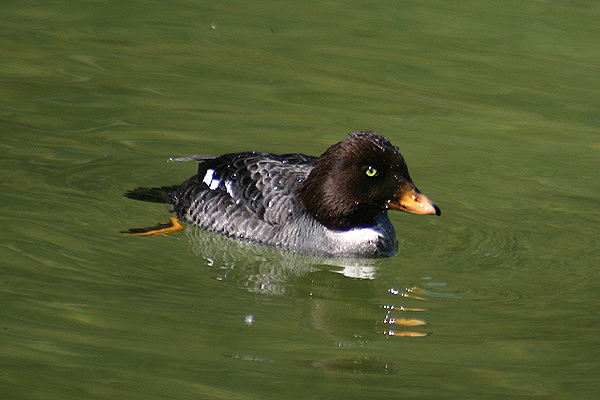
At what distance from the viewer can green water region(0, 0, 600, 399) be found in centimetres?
608

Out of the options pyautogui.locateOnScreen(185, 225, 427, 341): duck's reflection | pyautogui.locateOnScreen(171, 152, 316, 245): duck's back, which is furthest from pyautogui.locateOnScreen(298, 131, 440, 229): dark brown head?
pyautogui.locateOnScreen(185, 225, 427, 341): duck's reflection

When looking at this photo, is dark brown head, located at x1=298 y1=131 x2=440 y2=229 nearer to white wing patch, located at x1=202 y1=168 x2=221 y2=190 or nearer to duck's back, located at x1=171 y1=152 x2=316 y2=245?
duck's back, located at x1=171 y1=152 x2=316 y2=245

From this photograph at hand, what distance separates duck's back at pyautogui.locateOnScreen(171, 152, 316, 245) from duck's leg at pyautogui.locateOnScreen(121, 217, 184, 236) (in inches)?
6.9

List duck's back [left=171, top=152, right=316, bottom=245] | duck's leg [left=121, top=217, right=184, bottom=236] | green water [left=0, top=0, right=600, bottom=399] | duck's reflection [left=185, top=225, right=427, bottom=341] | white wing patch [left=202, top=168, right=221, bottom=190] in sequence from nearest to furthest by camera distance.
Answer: green water [left=0, top=0, right=600, bottom=399], duck's reflection [left=185, top=225, right=427, bottom=341], duck's leg [left=121, top=217, right=184, bottom=236], duck's back [left=171, top=152, right=316, bottom=245], white wing patch [left=202, top=168, right=221, bottom=190]

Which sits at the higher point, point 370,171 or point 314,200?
point 370,171

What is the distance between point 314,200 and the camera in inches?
330

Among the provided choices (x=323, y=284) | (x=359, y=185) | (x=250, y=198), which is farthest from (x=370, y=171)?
(x=250, y=198)

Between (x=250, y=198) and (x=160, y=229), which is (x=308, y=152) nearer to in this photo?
(x=250, y=198)

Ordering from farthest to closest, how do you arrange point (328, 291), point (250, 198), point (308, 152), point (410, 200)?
1. point (308, 152)
2. point (250, 198)
3. point (410, 200)
4. point (328, 291)

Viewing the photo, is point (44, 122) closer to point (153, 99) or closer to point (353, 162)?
point (153, 99)

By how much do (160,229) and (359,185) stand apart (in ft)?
Answer: 5.32

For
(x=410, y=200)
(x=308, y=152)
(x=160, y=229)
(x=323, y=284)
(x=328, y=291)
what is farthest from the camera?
(x=308, y=152)

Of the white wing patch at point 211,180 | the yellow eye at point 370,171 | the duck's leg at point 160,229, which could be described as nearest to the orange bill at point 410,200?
the yellow eye at point 370,171

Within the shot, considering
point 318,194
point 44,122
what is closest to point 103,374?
point 318,194
